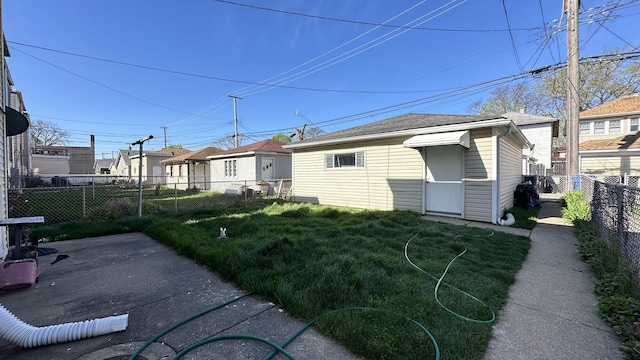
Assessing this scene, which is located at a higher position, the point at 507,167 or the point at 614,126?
the point at 614,126

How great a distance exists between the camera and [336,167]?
33.8 feet

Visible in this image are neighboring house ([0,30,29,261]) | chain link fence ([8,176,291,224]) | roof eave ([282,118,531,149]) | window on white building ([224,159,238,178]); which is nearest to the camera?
neighboring house ([0,30,29,261])

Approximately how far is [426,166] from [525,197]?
16.2ft

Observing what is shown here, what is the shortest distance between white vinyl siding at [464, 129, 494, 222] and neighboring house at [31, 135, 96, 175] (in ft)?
129

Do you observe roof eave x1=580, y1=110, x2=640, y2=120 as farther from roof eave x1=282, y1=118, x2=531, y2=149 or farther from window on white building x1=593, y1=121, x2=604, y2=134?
roof eave x1=282, y1=118, x2=531, y2=149

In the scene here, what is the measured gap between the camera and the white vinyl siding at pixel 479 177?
689 cm

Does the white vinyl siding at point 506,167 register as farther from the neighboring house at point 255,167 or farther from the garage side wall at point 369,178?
the neighboring house at point 255,167

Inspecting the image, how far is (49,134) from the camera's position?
150 ft

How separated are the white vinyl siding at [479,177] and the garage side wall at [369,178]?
4.15 feet

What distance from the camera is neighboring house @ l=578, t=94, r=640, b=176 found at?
16.2m

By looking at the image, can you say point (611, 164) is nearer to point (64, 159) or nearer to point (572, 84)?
point (572, 84)

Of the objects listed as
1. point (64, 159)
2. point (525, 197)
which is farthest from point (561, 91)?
point (64, 159)

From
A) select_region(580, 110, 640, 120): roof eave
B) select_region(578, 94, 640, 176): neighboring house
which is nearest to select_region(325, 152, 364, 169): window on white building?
select_region(578, 94, 640, 176): neighboring house

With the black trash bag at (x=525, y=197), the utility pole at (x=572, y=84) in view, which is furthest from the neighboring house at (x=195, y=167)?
the utility pole at (x=572, y=84)
